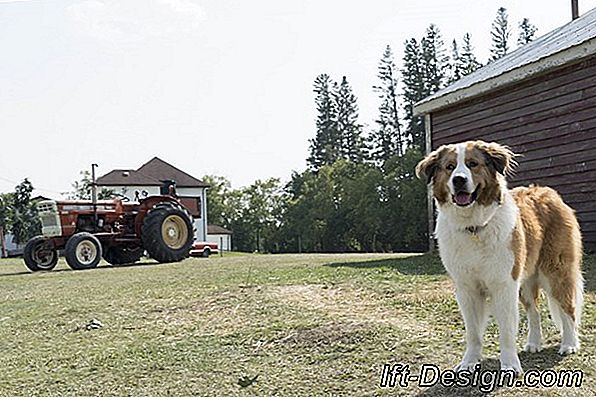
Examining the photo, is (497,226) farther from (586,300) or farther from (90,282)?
(90,282)

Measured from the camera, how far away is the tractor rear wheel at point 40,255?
16.3m

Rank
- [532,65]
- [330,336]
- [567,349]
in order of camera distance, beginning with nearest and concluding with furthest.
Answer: [567,349] < [330,336] < [532,65]

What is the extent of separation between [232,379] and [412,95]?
49912 millimetres

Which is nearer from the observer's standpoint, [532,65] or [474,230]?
[474,230]

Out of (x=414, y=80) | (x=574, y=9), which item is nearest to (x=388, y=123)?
(x=414, y=80)

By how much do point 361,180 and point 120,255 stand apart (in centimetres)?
3363

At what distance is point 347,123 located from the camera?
62000mm

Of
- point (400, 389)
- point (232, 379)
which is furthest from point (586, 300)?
point (232, 379)

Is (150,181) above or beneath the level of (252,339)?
above

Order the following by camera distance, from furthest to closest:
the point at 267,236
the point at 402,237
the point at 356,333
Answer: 1. the point at 267,236
2. the point at 402,237
3. the point at 356,333

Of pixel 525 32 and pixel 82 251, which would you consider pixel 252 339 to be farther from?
pixel 525 32

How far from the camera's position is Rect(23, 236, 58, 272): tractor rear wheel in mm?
16267

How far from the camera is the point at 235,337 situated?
5.62 metres

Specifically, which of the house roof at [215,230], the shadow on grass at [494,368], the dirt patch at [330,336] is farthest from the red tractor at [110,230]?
the house roof at [215,230]
